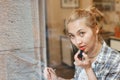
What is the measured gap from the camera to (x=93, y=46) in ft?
3.62

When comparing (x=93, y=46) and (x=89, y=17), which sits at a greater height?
(x=89, y=17)

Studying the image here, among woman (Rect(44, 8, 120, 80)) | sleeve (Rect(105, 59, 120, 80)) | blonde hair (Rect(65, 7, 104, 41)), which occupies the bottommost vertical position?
sleeve (Rect(105, 59, 120, 80))

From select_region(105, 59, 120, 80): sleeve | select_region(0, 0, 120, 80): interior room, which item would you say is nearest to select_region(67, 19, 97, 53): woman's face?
select_region(105, 59, 120, 80): sleeve

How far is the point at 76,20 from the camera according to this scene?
110 cm

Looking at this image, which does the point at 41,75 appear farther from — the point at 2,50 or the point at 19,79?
the point at 2,50

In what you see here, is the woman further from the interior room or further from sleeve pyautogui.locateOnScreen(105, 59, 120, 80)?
→ the interior room

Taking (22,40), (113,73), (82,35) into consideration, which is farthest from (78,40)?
(22,40)

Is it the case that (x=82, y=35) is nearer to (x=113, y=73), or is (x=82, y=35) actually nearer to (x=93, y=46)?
(x=93, y=46)

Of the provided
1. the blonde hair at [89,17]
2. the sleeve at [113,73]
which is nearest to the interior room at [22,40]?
the blonde hair at [89,17]

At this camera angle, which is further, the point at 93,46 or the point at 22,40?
the point at 22,40

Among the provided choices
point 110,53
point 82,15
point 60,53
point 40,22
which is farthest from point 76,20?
point 60,53

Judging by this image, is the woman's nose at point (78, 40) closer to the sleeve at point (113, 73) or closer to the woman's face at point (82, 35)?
the woman's face at point (82, 35)

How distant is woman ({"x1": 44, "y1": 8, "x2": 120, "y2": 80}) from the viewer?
1.04m

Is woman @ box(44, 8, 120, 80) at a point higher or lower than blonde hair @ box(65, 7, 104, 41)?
lower
